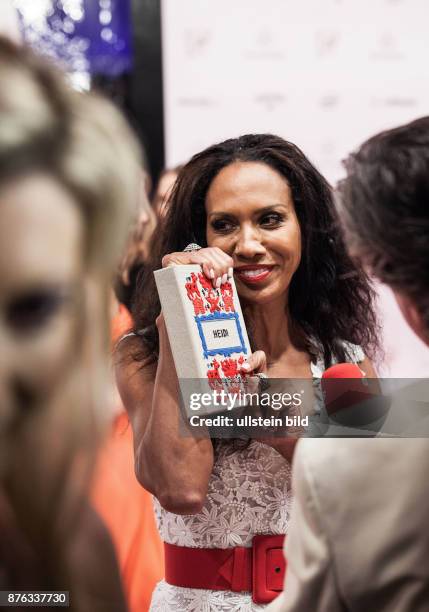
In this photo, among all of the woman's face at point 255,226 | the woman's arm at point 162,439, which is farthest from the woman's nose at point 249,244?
the woman's arm at point 162,439

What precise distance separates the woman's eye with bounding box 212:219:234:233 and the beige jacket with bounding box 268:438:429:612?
1.51ft

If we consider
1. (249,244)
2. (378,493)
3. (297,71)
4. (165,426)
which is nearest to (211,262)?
(249,244)

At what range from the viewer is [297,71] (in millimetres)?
1894

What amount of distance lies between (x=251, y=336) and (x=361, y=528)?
0.47 m

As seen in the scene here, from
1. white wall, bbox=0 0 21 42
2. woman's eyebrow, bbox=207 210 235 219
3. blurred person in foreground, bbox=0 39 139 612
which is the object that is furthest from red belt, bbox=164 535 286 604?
white wall, bbox=0 0 21 42

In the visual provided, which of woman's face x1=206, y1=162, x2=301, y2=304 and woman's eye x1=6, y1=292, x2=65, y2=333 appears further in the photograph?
woman's face x1=206, y1=162, x2=301, y2=304

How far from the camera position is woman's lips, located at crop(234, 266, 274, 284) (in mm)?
1309

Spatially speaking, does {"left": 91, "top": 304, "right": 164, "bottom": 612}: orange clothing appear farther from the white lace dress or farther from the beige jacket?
the beige jacket

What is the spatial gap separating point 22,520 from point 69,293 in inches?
8.1

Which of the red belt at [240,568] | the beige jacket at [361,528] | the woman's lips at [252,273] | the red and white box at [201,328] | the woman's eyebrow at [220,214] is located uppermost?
the woman's eyebrow at [220,214]

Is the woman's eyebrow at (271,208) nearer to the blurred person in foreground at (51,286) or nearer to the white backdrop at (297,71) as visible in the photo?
the white backdrop at (297,71)

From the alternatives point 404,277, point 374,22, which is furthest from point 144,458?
point 374,22

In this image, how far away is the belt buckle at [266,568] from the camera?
139 cm

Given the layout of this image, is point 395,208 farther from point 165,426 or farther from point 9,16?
point 9,16
